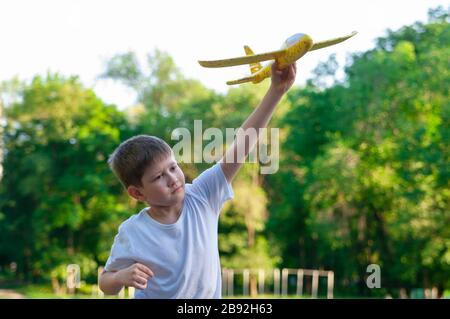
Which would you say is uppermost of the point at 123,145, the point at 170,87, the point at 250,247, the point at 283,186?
the point at 170,87

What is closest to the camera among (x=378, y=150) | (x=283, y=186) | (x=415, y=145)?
(x=415, y=145)

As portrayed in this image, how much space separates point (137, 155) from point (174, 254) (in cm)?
24

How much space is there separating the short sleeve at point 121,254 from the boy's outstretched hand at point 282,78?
1.59ft

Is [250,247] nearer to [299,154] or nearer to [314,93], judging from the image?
[299,154]

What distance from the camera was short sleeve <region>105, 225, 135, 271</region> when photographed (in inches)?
67.8

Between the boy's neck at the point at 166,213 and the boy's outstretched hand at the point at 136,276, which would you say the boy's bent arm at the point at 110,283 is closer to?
the boy's outstretched hand at the point at 136,276

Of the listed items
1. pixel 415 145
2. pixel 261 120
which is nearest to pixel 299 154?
pixel 415 145

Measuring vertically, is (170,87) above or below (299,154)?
above

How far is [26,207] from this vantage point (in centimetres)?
2300

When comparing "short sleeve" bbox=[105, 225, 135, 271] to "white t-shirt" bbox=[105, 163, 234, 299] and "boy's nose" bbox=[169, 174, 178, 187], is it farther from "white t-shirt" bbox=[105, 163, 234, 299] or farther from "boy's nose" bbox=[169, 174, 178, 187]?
"boy's nose" bbox=[169, 174, 178, 187]

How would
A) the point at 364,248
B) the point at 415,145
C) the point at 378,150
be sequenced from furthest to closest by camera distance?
the point at 364,248, the point at 378,150, the point at 415,145

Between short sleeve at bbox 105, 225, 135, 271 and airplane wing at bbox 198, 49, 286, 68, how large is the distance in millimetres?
442

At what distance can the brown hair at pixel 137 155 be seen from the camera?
1.72m
